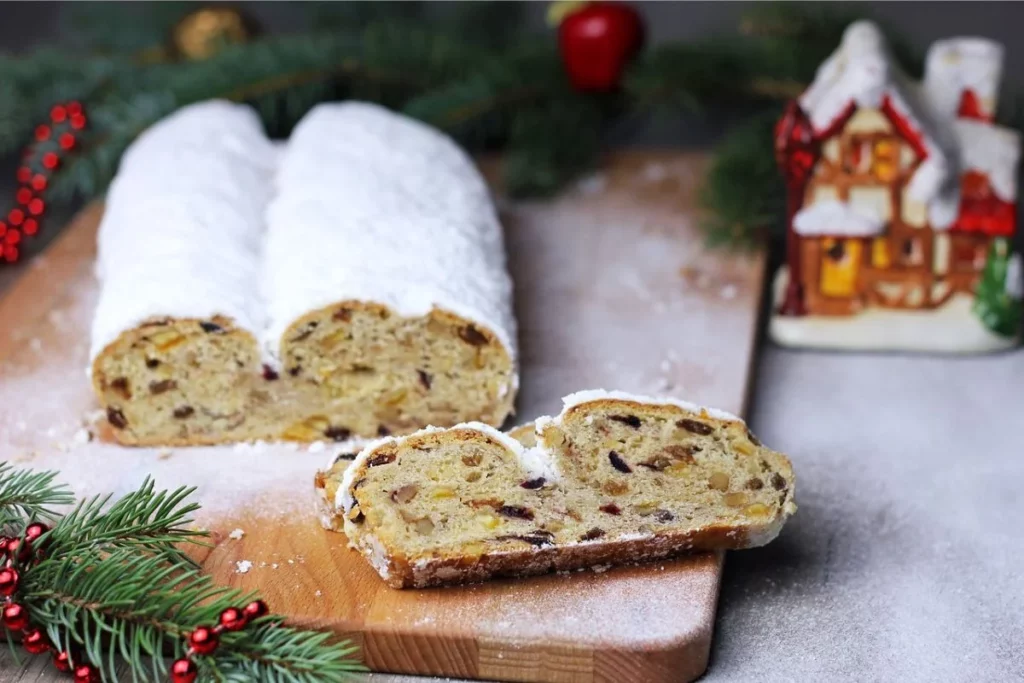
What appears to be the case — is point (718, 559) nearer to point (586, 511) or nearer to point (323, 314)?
point (586, 511)

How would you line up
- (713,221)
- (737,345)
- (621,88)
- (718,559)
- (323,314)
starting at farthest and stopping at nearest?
(621,88), (713,221), (737,345), (323,314), (718,559)

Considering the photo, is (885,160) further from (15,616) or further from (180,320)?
(15,616)

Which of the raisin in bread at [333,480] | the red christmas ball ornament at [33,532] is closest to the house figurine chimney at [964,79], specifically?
the raisin in bread at [333,480]

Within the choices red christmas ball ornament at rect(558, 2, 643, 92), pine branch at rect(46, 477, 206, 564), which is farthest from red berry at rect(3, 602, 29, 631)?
red christmas ball ornament at rect(558, 2, 643, 92)

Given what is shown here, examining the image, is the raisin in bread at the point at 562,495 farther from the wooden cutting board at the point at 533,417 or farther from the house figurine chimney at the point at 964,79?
the house figurine chimney at the point at 964,79

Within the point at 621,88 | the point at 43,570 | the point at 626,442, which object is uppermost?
the point at 621,88

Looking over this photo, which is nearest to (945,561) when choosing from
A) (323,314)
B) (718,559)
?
(718,559)

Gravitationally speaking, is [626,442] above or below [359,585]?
above
